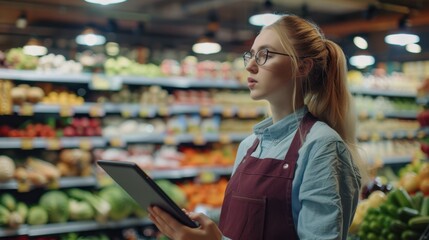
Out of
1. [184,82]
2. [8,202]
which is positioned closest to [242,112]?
[184,82]

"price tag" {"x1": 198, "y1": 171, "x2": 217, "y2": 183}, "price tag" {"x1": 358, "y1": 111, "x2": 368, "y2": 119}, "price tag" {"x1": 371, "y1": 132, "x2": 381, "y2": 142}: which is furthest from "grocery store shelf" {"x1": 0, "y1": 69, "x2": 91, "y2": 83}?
"price tag" {"x1": 371, "y1": 132, "x2": 381, "y2": 142}

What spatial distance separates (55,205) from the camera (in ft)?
17.7

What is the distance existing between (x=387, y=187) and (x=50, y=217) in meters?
3.24

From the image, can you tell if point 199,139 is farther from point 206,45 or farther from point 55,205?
point 55,205

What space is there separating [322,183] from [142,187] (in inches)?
20.9

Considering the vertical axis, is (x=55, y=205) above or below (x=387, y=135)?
above

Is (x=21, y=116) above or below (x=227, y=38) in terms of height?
below

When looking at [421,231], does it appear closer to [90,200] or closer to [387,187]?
[387,187]

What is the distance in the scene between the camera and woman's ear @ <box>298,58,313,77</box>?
1879 mm

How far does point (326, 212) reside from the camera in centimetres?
163

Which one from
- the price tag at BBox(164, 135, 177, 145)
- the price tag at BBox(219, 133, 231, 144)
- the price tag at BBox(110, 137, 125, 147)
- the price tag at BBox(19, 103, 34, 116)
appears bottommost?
the price tag at BBox(219, 133, 231, 144)

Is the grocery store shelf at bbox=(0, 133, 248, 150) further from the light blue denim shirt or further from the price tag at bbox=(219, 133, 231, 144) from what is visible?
the light blue denim shirt

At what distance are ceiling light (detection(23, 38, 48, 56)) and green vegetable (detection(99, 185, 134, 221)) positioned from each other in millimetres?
1673

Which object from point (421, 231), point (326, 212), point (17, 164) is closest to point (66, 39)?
point (17, 164)
